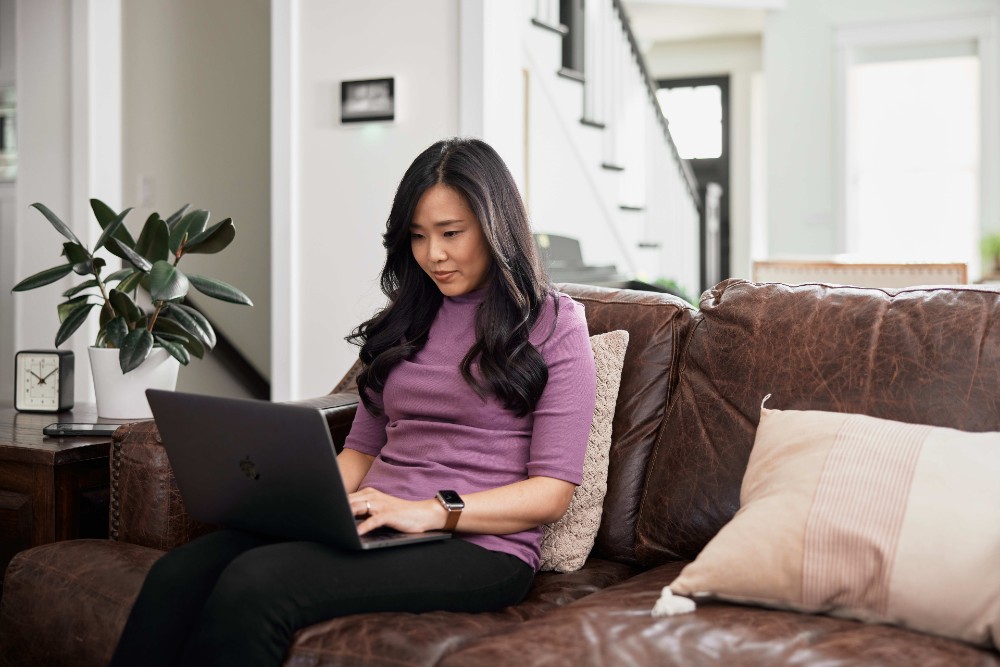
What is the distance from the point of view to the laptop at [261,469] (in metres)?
1.39

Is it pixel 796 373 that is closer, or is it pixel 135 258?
pixel 796 373

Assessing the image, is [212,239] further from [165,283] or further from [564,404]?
[564,404]

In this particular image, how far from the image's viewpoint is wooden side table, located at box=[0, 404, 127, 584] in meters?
2.08

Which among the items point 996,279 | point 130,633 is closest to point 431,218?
point 130,633

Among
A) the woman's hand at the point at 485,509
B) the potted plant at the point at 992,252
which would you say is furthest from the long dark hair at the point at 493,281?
the potted plant at the point at 992,252

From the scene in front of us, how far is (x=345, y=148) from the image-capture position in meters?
3.67

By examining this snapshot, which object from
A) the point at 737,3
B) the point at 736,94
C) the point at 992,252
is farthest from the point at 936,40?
the point at 736,94

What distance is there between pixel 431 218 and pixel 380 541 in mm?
572

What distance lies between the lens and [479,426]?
172 cm

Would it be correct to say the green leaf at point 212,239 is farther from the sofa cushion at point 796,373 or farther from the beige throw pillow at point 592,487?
the sofa cushion at point 796,373

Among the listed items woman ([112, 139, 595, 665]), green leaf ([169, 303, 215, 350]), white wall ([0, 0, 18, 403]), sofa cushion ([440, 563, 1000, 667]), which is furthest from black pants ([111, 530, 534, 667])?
white wall ([0, 0, 18, 403])

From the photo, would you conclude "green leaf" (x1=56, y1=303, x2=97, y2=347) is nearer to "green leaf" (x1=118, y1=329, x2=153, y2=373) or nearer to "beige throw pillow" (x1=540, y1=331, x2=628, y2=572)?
"green leaf" (x1=118, y1=329, x2=153, y2=373)

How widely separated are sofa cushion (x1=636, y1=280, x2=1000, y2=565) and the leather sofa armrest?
85 cm

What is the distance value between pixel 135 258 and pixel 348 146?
1.44 metres
